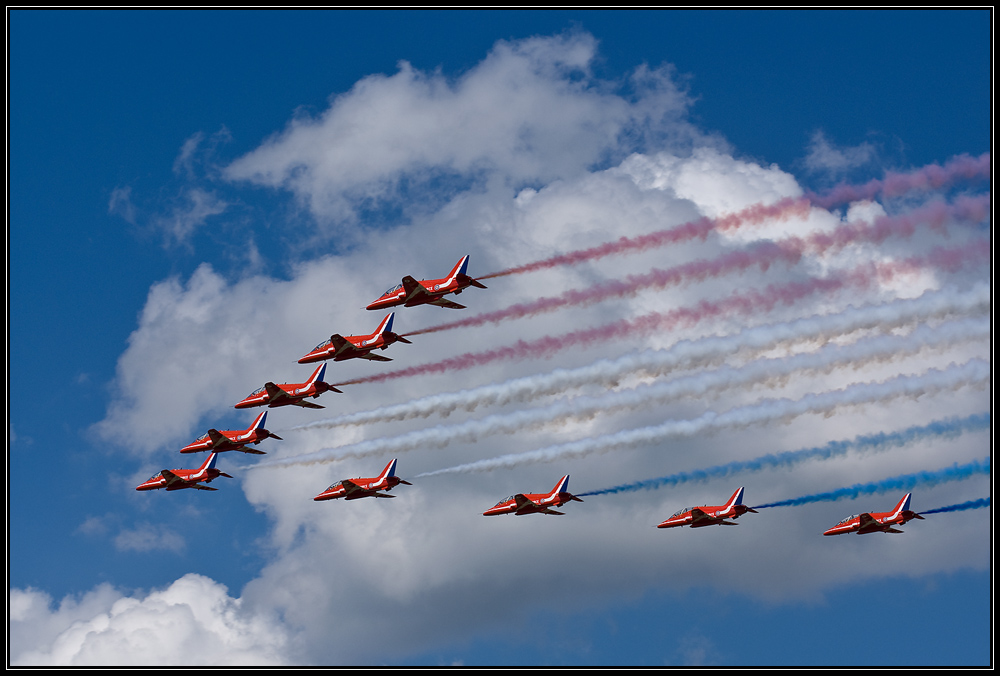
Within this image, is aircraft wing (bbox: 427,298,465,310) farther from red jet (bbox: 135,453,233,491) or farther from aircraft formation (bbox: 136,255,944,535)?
red jet (bbox: 135,453,233,491)

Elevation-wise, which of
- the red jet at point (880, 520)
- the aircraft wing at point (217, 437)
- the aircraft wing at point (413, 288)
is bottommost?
the red jet at point (880, 520)

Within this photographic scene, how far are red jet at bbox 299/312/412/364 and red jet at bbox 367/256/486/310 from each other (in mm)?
3590

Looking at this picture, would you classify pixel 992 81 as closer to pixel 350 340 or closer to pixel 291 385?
pixel 350 340

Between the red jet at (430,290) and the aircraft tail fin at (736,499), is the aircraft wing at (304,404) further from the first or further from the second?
the aircraft tail fin at (736,499)

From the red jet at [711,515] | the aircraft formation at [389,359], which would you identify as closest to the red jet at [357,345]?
the aircraft formation at [389,359]

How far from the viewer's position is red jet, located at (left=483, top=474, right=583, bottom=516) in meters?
92.2

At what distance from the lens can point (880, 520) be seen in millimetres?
91750

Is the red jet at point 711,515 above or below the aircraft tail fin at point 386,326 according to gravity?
below

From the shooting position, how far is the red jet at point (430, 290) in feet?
278

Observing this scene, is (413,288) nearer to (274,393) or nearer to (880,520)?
(274,393)

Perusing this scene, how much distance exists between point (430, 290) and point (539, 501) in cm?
1709

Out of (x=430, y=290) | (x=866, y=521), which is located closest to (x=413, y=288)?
(x=430, y=290)

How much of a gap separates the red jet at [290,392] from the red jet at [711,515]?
25490 mm

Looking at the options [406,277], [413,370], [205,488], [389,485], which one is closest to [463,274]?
[406,277]
